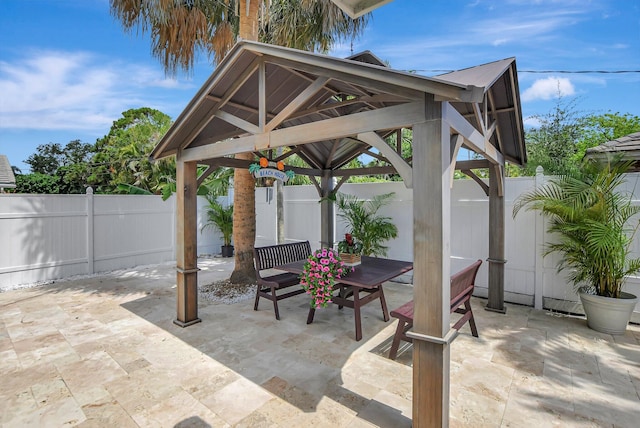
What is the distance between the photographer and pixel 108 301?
5.38 metres

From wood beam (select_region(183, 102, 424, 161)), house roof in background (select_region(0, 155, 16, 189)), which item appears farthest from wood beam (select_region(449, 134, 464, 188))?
house roof in background (select_region(0, 155, 16, 189))

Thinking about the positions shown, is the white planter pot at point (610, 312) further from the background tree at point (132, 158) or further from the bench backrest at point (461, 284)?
the background tree at point (132, 158)

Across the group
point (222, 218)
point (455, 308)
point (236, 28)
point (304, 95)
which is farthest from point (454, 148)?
point (222, 218)

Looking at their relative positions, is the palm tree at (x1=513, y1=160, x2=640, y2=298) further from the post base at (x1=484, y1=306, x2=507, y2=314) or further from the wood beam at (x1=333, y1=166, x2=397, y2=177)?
the wood beam at (x1=333, y1=166, x2=397, y2=177)

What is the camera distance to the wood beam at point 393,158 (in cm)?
236

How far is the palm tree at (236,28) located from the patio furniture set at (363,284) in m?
1.21

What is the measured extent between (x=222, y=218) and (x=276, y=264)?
4581mm

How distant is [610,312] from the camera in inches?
157

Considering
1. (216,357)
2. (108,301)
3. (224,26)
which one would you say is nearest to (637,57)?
(224,26)

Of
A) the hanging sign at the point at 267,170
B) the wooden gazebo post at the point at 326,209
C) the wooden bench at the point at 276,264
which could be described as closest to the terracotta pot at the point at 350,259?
the wooden bench at the point at 276,264

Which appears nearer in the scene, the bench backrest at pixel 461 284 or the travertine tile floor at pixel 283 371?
the travertine tile floor at pixel 283 371

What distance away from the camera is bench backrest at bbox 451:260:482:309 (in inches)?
133

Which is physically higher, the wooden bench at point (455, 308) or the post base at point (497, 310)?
the wooden bench at point (455, 308)

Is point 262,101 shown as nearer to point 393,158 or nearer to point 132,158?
point 393,158
